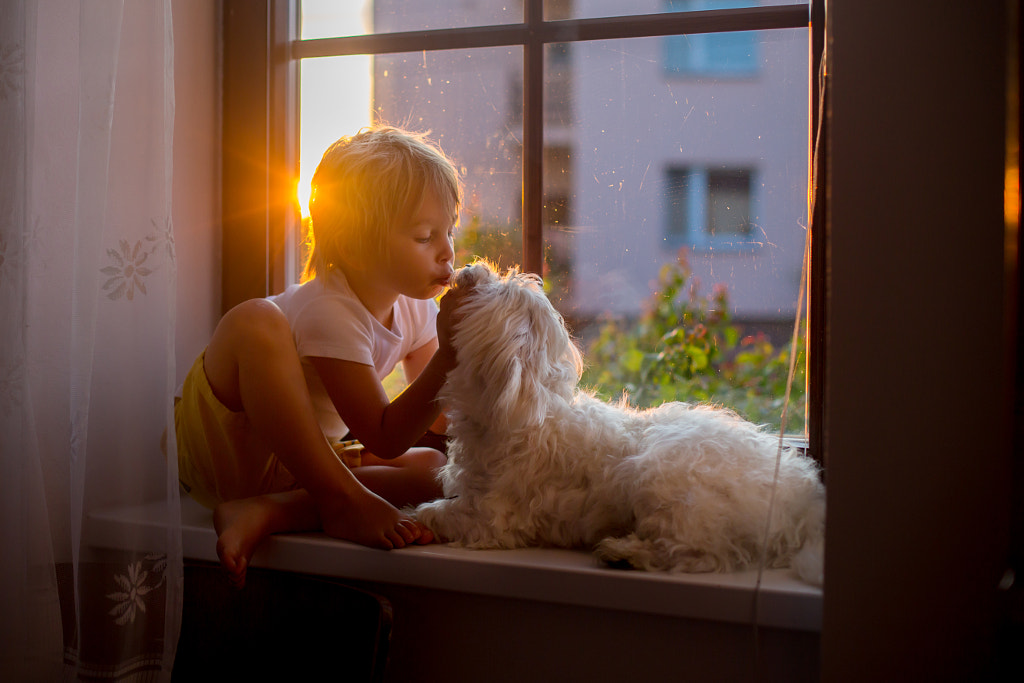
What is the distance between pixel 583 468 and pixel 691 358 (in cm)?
55

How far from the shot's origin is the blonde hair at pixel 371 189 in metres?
1.19

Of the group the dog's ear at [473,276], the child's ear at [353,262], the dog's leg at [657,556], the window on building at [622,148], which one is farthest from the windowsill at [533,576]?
the window on building at [622,148]

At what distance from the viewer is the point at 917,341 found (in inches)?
24.4

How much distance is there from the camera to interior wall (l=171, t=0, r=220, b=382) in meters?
1.41

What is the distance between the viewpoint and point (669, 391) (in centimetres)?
141

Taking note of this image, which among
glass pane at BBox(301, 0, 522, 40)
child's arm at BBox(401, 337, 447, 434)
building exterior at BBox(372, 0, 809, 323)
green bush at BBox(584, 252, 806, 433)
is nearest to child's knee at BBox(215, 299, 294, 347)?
child's arm at BBox(401, 337, 447, 434)

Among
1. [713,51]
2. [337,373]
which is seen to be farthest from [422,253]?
[713,51]

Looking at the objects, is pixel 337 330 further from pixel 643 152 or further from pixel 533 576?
pixel 643 152

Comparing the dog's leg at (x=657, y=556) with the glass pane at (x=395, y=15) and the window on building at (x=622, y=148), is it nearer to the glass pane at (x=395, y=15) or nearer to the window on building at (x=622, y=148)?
the window on building at (x=622, y=148)

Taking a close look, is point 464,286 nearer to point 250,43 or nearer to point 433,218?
point 433,218

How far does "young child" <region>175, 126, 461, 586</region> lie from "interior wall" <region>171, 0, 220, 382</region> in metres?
0.27

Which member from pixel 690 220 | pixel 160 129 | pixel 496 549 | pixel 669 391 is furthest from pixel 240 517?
pixel 690 220

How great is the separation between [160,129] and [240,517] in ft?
1.87

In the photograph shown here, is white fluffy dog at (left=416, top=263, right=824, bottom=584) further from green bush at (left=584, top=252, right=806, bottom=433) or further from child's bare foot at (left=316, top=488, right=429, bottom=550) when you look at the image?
green bush at (left=584, top=252, right=806, bottom=433)
